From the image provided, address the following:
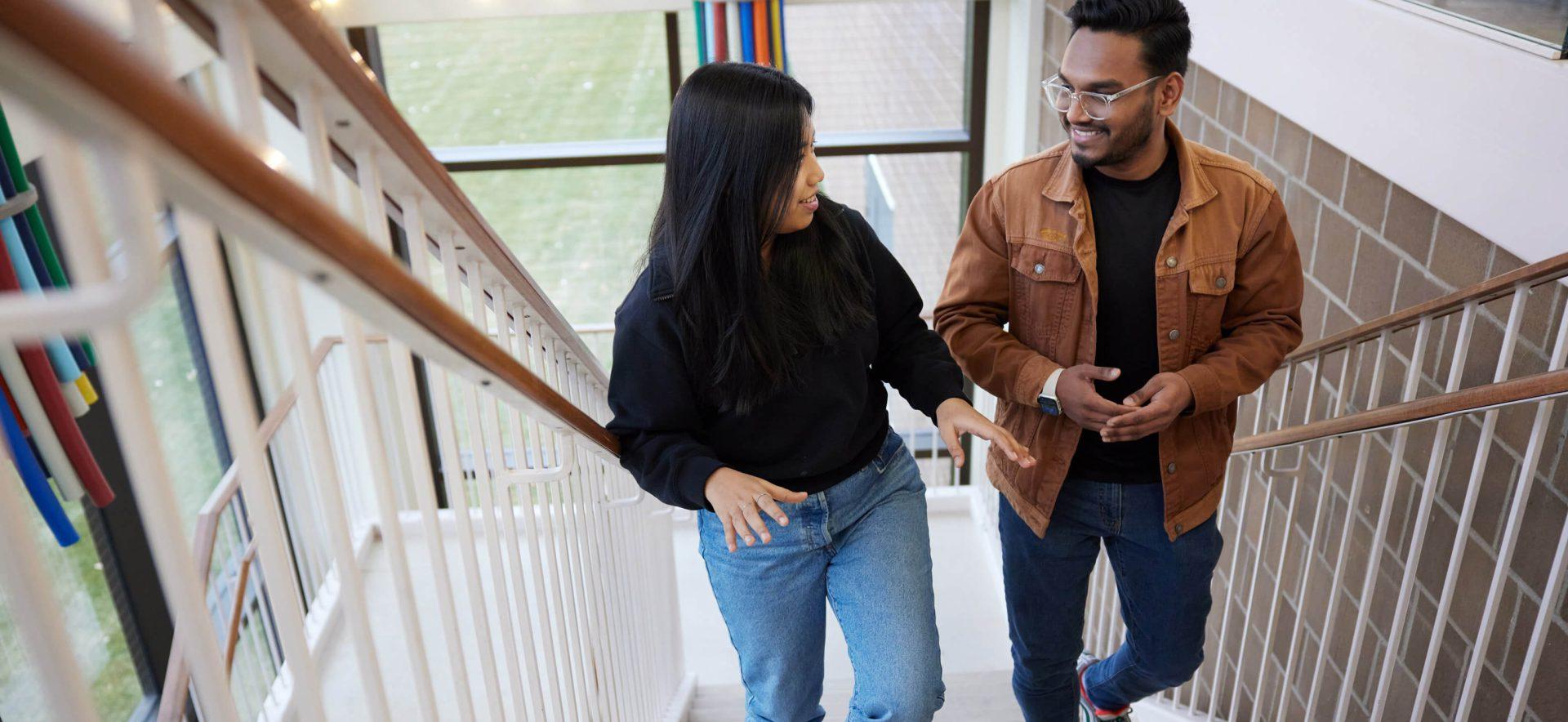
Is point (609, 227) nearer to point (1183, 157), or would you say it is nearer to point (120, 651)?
point (120, 651)

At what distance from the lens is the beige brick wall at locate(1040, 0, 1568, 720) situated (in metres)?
1.85

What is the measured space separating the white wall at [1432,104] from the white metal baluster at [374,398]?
5.33 ft

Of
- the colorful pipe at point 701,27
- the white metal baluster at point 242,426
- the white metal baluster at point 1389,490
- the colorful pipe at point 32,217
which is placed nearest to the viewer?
the white metal baluster at point 242,426

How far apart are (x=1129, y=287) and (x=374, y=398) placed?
4.23ft

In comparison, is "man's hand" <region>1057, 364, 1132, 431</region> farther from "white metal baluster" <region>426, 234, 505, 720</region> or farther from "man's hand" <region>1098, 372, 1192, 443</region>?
"white metal baluster" <region>426, 234, 505, 720</region>

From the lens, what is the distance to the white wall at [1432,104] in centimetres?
172

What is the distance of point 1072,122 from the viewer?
1.79 metres

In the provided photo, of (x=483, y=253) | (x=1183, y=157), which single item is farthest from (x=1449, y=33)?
(x=483, y=253)

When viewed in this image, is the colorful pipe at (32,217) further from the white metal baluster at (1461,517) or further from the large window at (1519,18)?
the large window at (1519,18)

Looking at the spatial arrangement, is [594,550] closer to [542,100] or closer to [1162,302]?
[1162,302]

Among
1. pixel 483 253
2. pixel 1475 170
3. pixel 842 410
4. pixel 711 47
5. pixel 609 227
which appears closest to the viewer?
pixel 483 253

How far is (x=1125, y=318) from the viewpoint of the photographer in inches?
73.3

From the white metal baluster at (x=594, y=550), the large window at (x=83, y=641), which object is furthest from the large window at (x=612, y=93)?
the white metal baluster at (x=594, y=550)

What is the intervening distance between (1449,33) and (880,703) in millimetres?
1461
